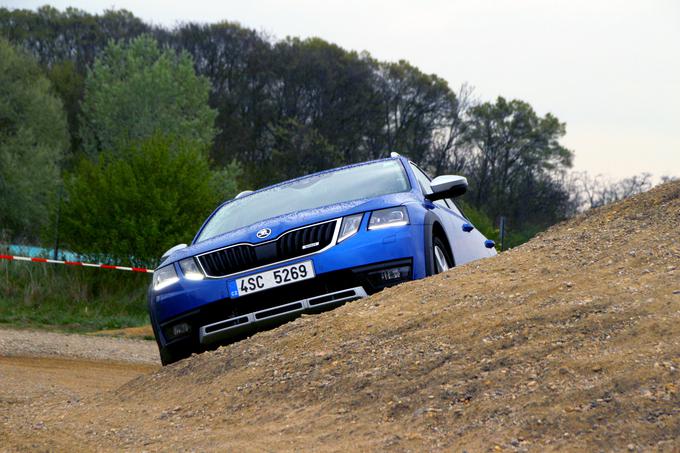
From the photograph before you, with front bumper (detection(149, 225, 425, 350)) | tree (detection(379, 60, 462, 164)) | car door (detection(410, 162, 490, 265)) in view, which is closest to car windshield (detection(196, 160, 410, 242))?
car door (detection(410, 162, 490, 265))

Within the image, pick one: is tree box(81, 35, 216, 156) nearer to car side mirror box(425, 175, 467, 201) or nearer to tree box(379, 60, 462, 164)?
tree box(379, 60, 462, 164)

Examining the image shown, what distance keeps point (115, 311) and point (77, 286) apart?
1.56m

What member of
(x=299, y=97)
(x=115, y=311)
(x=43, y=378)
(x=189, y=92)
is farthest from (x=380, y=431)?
(x=299, y=97)

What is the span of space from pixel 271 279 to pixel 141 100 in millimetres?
48087

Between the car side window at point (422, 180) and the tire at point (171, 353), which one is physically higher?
the car side window at point (422, 180)

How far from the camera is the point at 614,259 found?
22.5ft

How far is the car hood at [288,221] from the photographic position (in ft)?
26.3

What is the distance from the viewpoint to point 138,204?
95.5ft

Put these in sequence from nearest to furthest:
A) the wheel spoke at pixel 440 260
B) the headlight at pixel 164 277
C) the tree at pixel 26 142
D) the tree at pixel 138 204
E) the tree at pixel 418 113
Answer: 1. the headlight at pixel 164 277
2. the wheel spoke at pixel 440 260
3. the tree at pixel 138 204
4. the tree at pixel 26 142
5. the tree at pixel 418 113

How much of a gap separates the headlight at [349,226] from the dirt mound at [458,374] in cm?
63

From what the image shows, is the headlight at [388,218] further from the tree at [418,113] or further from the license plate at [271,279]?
the tree at [418,113]

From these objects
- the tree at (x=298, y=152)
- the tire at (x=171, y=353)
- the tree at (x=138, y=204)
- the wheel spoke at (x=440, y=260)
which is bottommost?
the tire at (x=171, y=353)

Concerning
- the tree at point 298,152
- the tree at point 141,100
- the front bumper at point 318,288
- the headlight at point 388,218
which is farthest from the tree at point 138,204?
the tree at point 298,152

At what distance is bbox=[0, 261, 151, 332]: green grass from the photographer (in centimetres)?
2031
